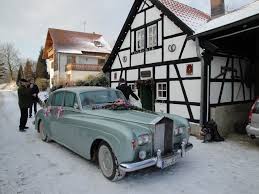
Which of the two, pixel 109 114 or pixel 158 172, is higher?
pixel 109 114

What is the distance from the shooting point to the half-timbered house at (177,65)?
8.97m

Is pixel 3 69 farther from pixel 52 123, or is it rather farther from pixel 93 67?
pixel 52 123

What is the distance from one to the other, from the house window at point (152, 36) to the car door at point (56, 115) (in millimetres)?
5578

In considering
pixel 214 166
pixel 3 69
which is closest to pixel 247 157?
pixel 214 166

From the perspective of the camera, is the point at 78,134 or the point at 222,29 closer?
the point at 78,134

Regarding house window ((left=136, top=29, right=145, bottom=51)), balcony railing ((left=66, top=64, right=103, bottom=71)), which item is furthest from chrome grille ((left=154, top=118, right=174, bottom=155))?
balcony railing ((left=66, top=64, right=103, bottom=71))

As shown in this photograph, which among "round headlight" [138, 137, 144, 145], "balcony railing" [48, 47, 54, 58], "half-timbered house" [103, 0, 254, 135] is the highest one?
"balcony railing" [48, 47, 54, 58]

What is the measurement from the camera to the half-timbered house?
897 centimetres

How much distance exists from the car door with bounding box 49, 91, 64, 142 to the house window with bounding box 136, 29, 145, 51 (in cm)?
602

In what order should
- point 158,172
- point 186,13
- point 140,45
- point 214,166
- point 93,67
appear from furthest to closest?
point 93,67 < point 140,45 < point 186,13 < point 214,166 < point 158,172

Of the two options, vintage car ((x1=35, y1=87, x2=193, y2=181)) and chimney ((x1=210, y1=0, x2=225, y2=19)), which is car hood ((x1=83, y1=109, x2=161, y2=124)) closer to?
vintage car ((x1=35, y1=87, x2=193, y2=181))

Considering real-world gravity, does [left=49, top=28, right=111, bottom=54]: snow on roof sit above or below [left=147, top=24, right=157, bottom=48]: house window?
above

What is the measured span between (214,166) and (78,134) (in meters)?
3.06

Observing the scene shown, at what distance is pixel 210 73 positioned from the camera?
8.87m
